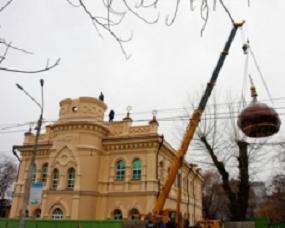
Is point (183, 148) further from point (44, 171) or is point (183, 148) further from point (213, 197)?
point (213, 197)

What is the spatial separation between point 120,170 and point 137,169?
4.68 feet

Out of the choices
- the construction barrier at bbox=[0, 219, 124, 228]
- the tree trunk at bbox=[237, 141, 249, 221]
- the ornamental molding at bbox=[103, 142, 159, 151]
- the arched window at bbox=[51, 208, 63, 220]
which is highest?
the ornamental molding at bbox=[103, 142, 159, 151]

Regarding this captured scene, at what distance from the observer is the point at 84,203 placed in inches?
945

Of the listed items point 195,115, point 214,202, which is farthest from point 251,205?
point 195,115

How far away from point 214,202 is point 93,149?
34.4 m

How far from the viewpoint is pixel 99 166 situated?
2583cm

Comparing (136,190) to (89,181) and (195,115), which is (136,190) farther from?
(195,115)

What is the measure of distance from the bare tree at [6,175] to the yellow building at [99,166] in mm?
29134

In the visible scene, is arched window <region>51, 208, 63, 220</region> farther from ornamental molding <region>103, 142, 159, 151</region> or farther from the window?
ornamental molding <region>103, 142, 159, 151</region>

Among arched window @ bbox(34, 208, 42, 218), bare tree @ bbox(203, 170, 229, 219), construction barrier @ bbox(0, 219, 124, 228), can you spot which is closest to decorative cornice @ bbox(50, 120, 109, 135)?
arched window @ bbox(34, 208, 42, 218)

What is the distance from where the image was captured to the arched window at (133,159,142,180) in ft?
80.8

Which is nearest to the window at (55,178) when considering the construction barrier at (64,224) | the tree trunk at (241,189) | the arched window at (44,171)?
the arched window at (44,171)

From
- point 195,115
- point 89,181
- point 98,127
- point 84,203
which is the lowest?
point 84,203

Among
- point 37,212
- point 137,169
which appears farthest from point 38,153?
point 137,169
